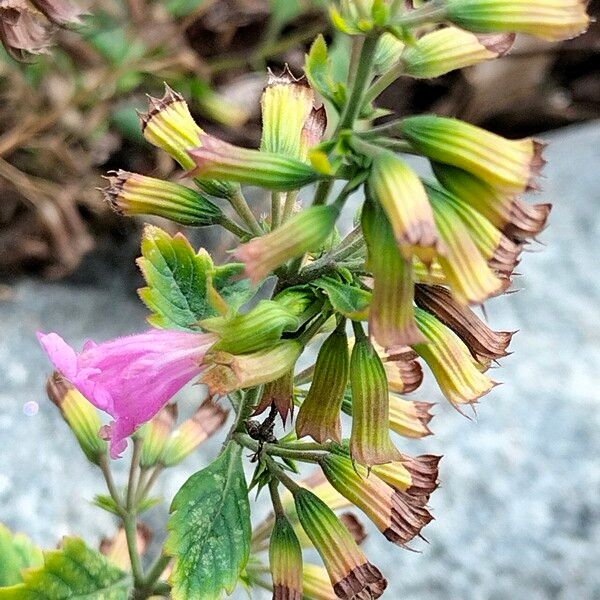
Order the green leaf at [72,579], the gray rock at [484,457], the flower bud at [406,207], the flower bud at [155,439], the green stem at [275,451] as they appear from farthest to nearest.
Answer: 1. the gray rock at [484,457]
2. the flower bud at [155,439]
3. the green leaf at [72,579]
4. the green stem at [275,451]
5. the flower bud at [406,207]

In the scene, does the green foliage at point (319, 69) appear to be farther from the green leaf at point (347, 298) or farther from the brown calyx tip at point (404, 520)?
the brown calyx tip at point (404, 520)

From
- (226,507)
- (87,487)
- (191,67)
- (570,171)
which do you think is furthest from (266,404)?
(570,171)

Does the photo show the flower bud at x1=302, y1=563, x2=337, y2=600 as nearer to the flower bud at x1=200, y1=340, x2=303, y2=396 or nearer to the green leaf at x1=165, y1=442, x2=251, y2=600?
the green leaf at x1=165, y1=442, x2=251, y2=600

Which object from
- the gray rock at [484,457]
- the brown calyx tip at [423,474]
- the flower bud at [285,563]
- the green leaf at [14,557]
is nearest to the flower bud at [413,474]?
the brown calyx tip at [423,474]

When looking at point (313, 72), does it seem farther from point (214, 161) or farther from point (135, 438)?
point (135, 438)

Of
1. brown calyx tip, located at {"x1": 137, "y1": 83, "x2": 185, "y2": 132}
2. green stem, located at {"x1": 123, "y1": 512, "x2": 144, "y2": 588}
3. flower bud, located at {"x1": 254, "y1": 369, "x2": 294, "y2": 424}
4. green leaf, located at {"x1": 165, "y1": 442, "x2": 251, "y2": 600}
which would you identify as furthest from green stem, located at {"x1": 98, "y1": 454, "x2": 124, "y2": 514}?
brown calyx tip, located at {"x1": 137, "y1": 83, "x2": 185, "y2": 132}

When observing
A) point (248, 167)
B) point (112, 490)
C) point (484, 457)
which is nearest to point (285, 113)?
point (248, 167)

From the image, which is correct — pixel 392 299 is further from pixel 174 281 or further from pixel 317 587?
pixel 317 587
